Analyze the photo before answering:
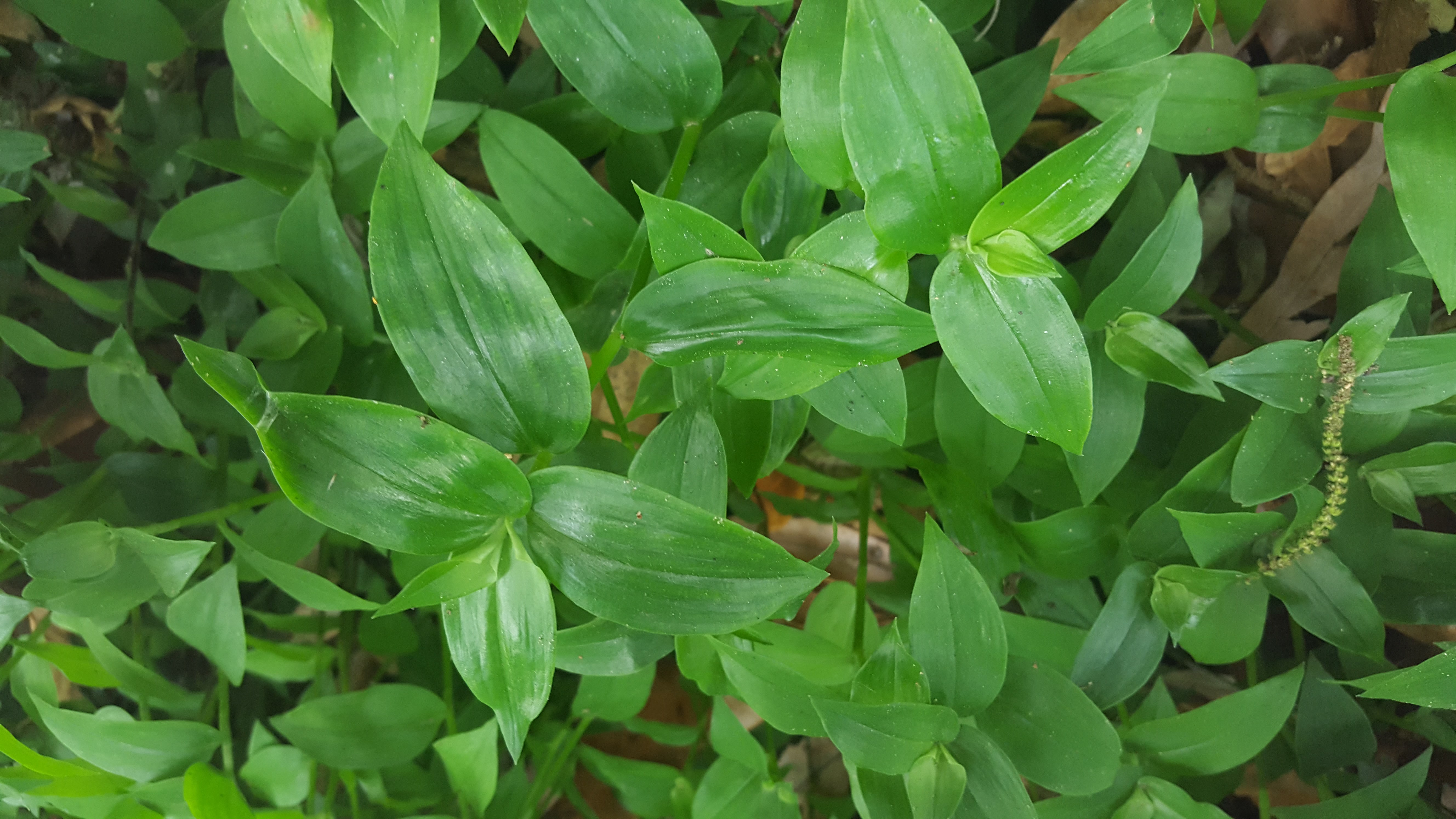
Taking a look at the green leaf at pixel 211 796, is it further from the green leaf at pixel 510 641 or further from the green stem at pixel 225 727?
the green leaf at pixel 510 641

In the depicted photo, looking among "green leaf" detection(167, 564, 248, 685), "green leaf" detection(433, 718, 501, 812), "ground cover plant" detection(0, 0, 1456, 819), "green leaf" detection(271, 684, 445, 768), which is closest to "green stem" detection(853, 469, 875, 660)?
"ground cover plant" detection(0, 0, 1456, 819)

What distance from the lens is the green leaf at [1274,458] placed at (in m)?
0.58

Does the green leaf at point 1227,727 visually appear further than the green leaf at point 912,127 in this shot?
Yes

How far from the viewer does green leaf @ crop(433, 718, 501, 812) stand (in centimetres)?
70

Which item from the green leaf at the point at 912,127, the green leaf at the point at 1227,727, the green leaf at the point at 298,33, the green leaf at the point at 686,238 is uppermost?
the green leaf at the point at 298,33

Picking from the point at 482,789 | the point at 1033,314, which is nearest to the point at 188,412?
the point at 482,789

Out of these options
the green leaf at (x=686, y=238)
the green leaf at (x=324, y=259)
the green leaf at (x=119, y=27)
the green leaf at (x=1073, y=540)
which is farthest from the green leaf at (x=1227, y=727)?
the green leaf at (x=119, y=27)

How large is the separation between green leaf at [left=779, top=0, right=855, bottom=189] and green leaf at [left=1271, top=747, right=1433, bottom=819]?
632 millimetres

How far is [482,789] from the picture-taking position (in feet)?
2.37

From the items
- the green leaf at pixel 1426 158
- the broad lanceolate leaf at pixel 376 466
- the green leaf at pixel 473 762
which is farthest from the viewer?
the green leaf at pixel 473 762

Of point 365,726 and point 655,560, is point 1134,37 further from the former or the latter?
point 365,726

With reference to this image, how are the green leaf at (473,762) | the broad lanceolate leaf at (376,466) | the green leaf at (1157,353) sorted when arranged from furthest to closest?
the green leaf at (473,762) → the green leaf at (1157,353) → the broad lanceolate leaf at (376,466)

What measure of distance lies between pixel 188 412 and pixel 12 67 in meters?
0.39

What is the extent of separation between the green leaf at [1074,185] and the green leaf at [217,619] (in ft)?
2.14
